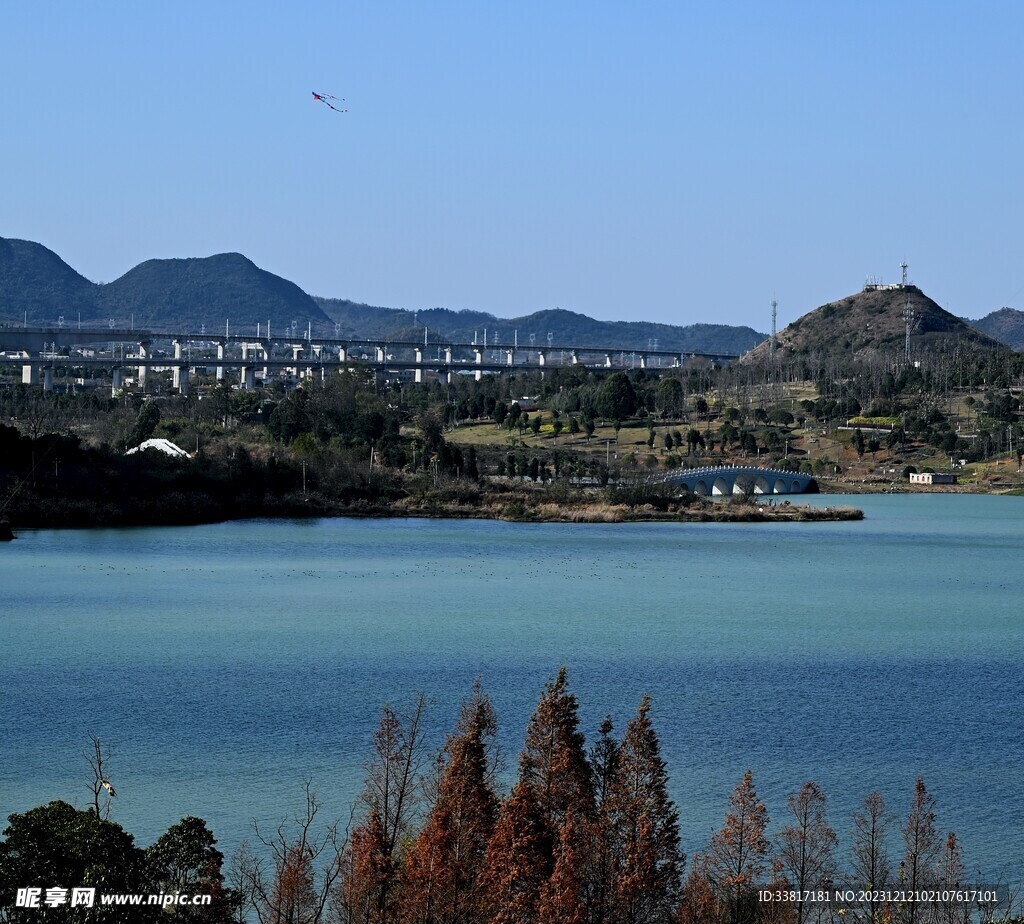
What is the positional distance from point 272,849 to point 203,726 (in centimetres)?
433

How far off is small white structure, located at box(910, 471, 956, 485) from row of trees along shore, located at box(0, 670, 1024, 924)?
5588 cm

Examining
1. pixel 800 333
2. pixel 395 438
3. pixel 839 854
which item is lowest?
pixel 839 854

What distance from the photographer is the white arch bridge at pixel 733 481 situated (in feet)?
185

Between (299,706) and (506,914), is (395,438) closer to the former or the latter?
(299,706)

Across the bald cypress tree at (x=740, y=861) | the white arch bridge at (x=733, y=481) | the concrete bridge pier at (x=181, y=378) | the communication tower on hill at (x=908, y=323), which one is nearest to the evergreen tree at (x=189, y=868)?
the bald cypress tree at (x=740, y=861)

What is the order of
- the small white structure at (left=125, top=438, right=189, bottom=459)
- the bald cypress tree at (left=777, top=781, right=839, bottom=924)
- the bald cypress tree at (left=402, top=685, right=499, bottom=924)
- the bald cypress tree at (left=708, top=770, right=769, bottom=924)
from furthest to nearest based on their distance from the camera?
1. the small white structure at (left=125, top=438, right=189, bottom=459)
2. the bald cypress tree at (left=777, top=781, right=839, bottom=924)
3. the bald cypress tree at (left=708, top=770, right=769, bottom=924)
4. the bald cypress tree at (left=402, top=685, right=499, bottom=924)

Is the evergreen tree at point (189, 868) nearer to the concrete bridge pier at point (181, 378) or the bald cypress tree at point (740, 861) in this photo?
the bald cypress tree at point (740, 861)

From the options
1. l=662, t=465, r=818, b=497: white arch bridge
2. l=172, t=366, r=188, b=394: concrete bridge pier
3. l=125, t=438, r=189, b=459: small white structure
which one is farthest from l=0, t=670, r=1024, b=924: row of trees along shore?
l=172, t=366, r=188, b=394: concrete bridge pier

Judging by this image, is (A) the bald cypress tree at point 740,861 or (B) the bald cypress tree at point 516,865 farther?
(A) the bald cypress tree at point 740,861

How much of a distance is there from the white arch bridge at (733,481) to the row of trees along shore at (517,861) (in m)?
42.7

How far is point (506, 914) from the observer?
959cm

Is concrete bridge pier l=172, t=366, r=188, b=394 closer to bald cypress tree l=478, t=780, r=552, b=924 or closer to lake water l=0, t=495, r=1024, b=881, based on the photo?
lake water l=0, t=495, r=1024, b=881

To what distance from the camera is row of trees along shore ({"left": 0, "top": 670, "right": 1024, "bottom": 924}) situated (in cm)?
923

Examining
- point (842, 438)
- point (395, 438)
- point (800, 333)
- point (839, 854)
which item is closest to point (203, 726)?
point (839, 854)
